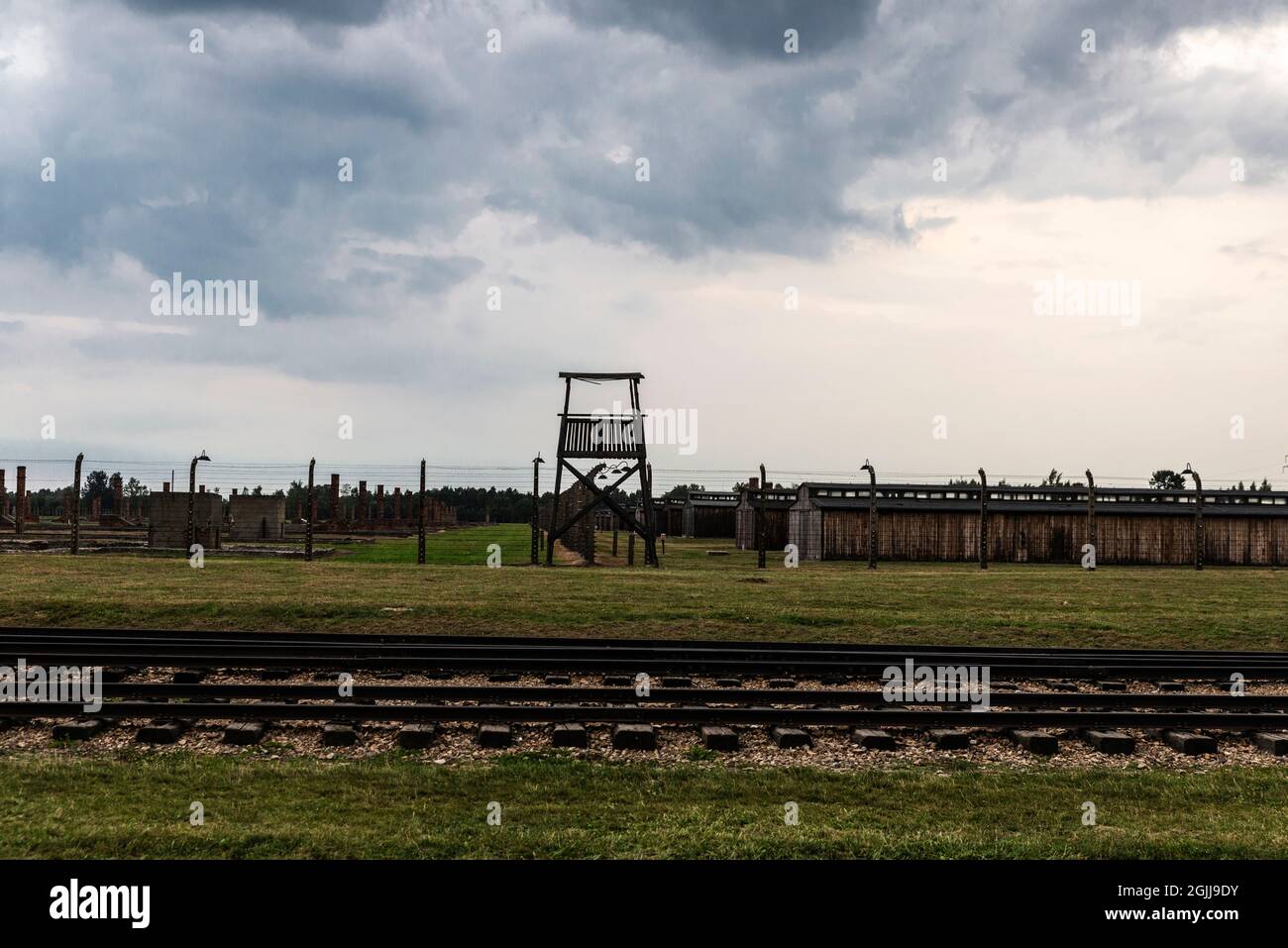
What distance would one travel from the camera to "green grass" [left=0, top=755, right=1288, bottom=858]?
6.16m

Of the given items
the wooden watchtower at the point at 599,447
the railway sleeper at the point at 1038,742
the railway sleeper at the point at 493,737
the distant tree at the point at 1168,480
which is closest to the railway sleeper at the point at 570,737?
the railway sleeper at the point at 493,737

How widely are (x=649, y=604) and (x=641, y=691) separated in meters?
7.46

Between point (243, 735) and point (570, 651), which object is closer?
point (243, 735)

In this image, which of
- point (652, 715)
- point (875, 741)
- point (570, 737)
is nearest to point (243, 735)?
point (570, 737)

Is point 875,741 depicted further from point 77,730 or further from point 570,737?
point 77,730

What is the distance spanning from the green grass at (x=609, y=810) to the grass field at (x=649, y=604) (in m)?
7.73

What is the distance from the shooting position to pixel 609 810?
7.05 m

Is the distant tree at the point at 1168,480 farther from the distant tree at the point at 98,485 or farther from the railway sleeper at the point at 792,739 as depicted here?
the distant tree at the point at 98,485

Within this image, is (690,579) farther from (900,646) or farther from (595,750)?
(595,750)

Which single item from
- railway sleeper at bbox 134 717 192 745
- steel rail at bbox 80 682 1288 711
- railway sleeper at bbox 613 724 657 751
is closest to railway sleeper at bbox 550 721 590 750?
railway sleeper at bbox 613 724 657 751

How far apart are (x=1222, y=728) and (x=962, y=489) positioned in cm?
3144

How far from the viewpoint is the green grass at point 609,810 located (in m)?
6.16

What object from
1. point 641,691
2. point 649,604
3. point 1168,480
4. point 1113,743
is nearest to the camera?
point 1113,743
